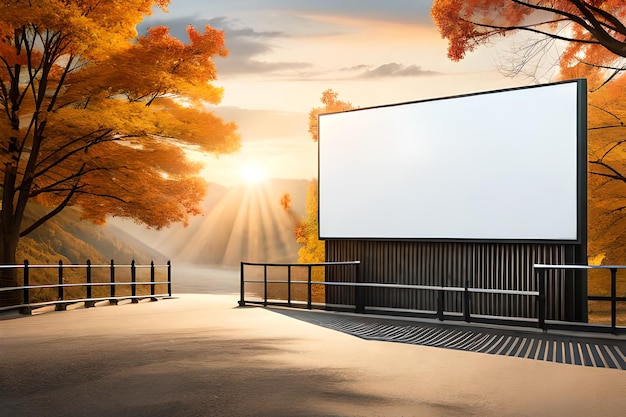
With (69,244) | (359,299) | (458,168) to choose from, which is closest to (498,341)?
(458,168)

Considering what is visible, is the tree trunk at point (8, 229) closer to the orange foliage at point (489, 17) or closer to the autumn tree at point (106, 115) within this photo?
the autumn tree at point (106, 115)

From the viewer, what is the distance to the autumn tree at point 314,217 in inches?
1399

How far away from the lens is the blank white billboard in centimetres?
1426

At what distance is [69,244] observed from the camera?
49219 mm

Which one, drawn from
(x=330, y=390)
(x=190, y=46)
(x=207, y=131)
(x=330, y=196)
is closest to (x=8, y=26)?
(x=190, y=46)

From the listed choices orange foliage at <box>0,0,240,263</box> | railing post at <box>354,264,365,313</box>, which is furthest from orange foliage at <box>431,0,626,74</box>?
railing post at <box>354,264,365,313</box>

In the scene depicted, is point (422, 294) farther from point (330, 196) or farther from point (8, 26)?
point (8, 26)

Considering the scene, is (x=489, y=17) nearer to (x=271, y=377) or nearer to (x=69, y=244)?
(x=271, y=377)

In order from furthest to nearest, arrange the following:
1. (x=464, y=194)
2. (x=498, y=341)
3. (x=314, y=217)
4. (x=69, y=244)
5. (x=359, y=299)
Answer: (x=69, y=244) → (x=314, y=217) → (x=359, y=299) → (x=464, y=194) → (x=498, y=341)

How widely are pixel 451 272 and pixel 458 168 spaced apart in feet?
7.07

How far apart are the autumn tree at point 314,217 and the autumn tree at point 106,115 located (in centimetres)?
1243

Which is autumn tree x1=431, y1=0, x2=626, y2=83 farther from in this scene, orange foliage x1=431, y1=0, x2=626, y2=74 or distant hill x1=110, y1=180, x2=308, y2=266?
distant hill x1=110, y1=180, x2=308, y2=266

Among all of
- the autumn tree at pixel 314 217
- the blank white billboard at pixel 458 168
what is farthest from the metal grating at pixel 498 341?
the autumn tree at pixel 314 217

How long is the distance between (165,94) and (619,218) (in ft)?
48.6
